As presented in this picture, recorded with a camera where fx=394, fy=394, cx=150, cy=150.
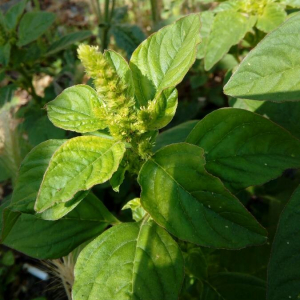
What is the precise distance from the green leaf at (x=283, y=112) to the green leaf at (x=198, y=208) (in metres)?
0.54

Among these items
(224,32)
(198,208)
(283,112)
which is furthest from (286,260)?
(224,32)

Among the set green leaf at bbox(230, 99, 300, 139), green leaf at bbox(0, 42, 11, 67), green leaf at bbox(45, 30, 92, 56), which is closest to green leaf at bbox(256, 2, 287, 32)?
green leaf at bbox(230, 99, 300, 139)

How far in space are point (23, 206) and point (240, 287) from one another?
739mm

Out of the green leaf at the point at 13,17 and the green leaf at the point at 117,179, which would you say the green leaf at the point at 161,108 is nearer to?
the green leaf at the point at 117,179

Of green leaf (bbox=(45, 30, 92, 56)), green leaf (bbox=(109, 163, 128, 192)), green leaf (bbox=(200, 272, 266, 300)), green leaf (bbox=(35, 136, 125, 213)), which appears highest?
green leaf (bbox=(35, 136, 125, 213))

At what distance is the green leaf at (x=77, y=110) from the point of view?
101 centimetres

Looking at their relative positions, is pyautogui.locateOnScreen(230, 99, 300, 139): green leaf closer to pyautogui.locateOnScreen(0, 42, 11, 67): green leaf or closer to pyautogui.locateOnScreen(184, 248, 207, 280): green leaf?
pyautogui.locateOnScreen(184, 248, 207, 280): green leaf

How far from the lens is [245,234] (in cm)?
93

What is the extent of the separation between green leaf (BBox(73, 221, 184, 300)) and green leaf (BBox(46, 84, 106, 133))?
0.29m

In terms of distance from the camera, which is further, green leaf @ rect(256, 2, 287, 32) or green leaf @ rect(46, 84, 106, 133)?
green leaf @ rect(256, 2, 287, 32)

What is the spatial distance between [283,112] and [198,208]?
613 mm

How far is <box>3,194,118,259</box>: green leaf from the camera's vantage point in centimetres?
112

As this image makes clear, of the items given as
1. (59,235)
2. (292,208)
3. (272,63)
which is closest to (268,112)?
(272,63)

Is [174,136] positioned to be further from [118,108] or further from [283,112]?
[118,108]
